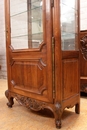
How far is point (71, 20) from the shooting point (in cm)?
148

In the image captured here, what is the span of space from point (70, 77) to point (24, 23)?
862 mm

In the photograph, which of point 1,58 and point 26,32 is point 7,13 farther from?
point 1,58

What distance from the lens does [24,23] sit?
5.59 ft

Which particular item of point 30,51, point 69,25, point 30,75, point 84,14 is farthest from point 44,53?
point 84,14

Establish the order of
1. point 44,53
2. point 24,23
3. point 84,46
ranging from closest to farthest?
1. point 44,53
2. point 24,23
3. point 84,46

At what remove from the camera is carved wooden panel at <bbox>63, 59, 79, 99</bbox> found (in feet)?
4.31

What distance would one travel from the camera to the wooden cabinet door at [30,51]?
4.26 feet

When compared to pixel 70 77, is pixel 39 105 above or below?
below

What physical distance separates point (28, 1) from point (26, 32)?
14.3 inches

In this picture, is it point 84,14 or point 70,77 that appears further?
point 84,14

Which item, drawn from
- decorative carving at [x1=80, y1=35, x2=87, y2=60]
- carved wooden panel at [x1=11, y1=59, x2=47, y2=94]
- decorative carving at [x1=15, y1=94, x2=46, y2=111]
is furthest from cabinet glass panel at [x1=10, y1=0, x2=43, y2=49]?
decorative carving at [x1=80, y1=35, x2=87, y2=60]

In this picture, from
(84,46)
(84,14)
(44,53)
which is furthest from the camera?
(84,14)

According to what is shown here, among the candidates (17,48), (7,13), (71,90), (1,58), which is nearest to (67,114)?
(71,90)

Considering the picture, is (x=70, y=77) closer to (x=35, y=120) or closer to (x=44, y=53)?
(x=44, y=53)
